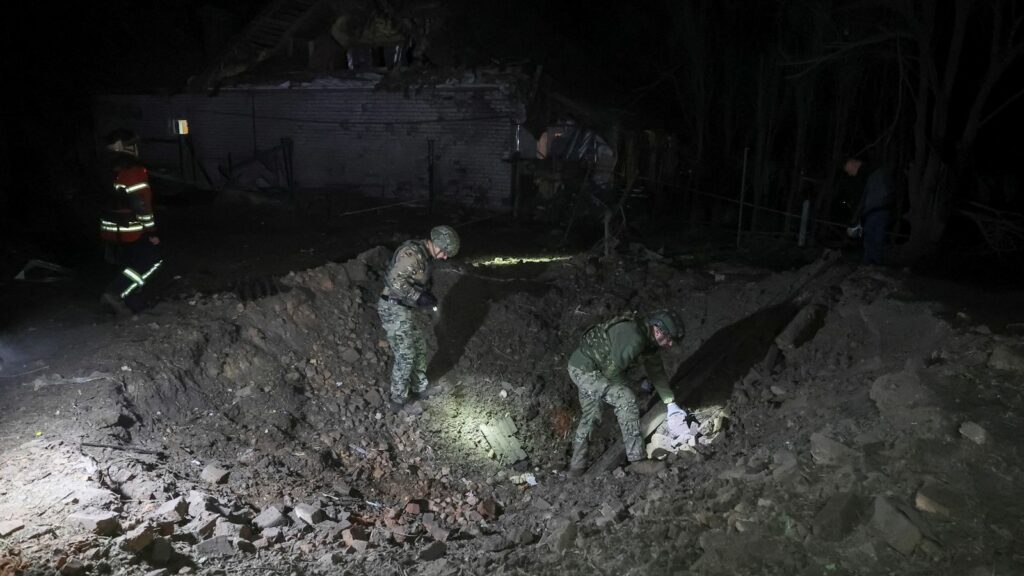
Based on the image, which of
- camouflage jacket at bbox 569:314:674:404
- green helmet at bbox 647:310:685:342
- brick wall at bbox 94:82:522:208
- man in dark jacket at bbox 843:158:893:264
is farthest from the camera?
brick wall at bbox 94:82:522:208

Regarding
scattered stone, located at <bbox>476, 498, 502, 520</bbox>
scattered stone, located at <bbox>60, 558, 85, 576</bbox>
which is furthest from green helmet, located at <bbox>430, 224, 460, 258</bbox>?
scattered stone, located at <bbox>60, 558, 85, 576</bbox>

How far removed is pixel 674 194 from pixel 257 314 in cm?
1151

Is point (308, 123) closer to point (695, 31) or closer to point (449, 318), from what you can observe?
point (695, 31)

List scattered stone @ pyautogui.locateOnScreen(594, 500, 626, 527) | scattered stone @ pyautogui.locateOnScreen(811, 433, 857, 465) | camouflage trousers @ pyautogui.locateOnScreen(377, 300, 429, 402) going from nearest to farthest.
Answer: scattered stone @ pyautogui.locateOnScreen(811, 433, 857, 465)
scattered stone @ pyautogui.locateOnScreen(594, 500, 626, 527)
camouflage trousers @ pyautogui.locateOnScreen(377, 300, 429, 402)

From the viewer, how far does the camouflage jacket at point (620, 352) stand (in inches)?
204

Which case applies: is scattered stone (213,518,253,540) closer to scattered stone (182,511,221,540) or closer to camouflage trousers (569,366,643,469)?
scattered stone (182,511,221,540)

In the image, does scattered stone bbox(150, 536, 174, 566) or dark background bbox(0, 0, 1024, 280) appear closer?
scattered stone bbox(150, 536, 174, 566)

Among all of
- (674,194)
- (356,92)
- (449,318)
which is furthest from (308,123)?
(449,318)

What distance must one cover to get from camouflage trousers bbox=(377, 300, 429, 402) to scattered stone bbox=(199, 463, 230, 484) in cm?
196

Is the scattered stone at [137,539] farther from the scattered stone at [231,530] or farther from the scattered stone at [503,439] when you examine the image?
the scattered stone at [503,439]

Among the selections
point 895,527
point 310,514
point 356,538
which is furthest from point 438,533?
point 895,527

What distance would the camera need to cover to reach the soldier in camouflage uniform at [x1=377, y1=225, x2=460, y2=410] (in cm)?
619

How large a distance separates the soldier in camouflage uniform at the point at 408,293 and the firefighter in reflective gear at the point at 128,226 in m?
2.56

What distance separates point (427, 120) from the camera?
15.7 metres
